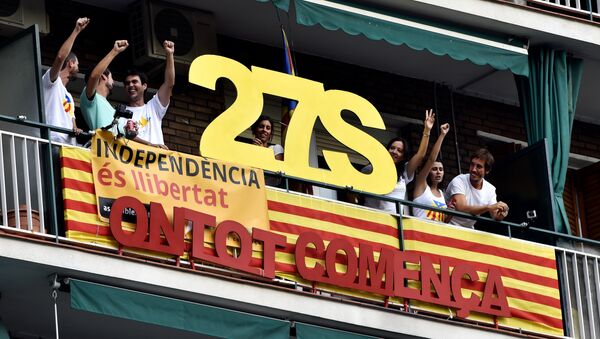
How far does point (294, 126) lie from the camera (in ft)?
60.2

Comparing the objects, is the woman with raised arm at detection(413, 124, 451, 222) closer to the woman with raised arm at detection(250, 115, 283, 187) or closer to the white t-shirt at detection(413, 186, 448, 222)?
the white t-shirt at detection(413, 186, 448, 222)

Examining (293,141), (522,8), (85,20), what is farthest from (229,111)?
(522,8)

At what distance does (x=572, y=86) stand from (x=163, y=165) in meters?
5.69

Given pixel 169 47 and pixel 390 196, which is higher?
pixel 169 47

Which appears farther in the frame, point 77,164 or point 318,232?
point 318,232

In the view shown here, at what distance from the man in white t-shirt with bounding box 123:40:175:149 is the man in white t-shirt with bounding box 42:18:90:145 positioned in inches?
23.9

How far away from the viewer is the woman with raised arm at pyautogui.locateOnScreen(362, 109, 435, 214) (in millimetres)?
18828

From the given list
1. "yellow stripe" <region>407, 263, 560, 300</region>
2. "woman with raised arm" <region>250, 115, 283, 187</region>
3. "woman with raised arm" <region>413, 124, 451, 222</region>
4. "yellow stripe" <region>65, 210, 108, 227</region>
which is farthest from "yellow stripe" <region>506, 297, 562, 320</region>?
"yellow stripe" <region>65, 210, 108, 227</region>

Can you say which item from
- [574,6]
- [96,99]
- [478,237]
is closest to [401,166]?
[478,237]

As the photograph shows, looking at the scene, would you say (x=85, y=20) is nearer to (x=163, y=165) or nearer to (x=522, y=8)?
(x=163, y=165)

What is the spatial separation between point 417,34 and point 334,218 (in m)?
2.68

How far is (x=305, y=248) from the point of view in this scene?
57.5ft

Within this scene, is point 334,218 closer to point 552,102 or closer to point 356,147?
point 356,147

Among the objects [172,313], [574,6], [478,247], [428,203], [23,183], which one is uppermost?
[574,6]
